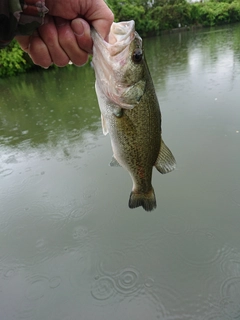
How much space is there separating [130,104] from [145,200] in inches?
24.5

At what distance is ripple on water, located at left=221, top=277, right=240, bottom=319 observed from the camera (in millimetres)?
2545

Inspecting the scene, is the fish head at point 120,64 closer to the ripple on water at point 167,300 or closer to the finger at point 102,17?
the finger at point 102,17

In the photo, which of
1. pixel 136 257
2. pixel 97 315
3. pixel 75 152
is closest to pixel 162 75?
pixel 75 152

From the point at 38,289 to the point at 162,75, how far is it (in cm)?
945

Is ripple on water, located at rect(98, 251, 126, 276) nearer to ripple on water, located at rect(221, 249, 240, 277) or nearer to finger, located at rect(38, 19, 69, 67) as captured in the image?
ripple on water, located at rect(221, 249, 240, 277)

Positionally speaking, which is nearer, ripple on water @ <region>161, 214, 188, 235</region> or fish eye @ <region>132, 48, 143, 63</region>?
fish eye @ <region>132, 48, 143, 63</region>

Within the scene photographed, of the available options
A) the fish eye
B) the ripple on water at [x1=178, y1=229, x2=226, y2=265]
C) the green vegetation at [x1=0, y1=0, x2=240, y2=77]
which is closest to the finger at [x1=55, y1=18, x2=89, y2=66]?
the fish eye

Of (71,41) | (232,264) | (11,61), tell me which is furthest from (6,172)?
(11,61)

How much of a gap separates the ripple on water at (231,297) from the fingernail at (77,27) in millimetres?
2654

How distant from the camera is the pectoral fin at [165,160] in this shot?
1595 mm

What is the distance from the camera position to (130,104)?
1.40 meters

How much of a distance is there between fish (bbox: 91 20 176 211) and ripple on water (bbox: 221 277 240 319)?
1.64 meters

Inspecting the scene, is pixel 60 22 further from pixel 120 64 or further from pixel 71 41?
pixel 120 64

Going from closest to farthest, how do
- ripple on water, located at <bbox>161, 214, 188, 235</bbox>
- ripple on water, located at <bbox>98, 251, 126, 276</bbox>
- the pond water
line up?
the pond water < ripple on water, located at <bbox>98, 251, 126, 276</bbox> < ripple on water, located at <bbox>161, 214, 188, 235</bbox>
